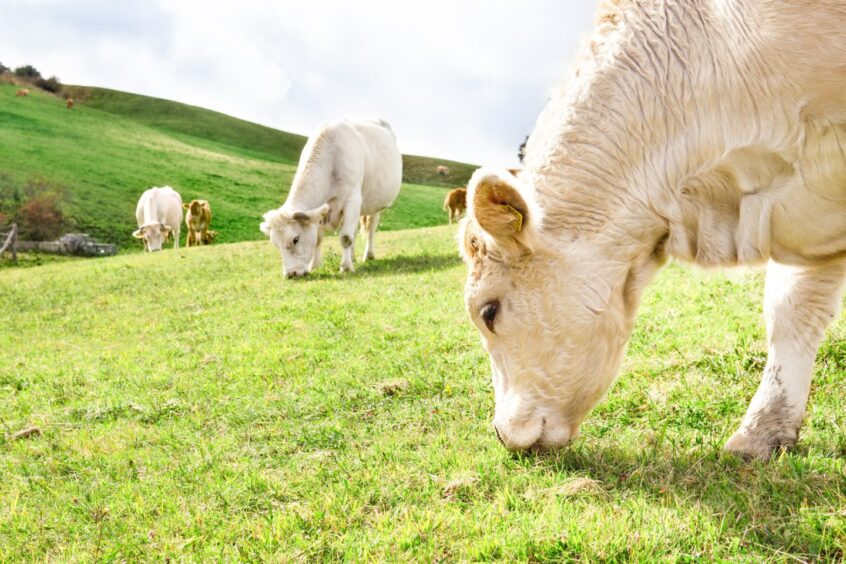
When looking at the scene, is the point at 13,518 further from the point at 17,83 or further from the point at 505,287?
the point at 17,83

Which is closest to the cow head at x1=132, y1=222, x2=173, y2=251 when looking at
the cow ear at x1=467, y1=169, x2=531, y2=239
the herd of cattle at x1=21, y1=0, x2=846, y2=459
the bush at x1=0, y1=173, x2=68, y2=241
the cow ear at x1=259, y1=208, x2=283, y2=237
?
the bush at x1=0, y1=173, x2=68, y2=241

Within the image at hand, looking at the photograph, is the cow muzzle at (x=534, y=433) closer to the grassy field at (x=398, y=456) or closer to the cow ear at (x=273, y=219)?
the grassy field at (x=398, y=456)

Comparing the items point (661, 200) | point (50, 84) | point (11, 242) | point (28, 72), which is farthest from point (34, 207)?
point (28, 72)

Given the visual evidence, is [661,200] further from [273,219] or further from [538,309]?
[273,219]

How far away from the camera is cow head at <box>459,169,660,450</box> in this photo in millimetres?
3252

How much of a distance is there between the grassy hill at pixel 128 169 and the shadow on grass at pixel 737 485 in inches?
1502

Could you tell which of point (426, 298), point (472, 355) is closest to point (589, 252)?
point (472, 355)

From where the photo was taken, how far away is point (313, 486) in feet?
12.9

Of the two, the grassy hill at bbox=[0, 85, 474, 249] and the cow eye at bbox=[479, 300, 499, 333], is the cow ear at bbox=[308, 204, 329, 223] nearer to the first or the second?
the cow eye at bbox=[479, 300, 499, 333]

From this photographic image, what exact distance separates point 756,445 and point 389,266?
40.0ft

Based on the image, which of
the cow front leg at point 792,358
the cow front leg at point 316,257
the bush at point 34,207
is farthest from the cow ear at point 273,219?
the bush at point 34,207

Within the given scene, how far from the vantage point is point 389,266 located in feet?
50.7

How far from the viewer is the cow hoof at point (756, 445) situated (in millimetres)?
3516

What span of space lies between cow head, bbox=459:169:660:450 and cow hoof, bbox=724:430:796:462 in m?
0.74
